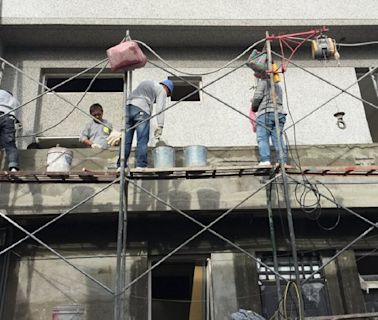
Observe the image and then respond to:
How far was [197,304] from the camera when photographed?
6613 mm

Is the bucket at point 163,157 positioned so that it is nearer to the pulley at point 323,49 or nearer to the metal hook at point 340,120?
the pulley at point 323,49

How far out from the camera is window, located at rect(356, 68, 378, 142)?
8836 mm

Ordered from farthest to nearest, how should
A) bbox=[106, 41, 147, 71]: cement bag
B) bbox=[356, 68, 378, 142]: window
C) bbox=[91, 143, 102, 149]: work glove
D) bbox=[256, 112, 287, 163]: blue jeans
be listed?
bbox=[356, 68, 378, 142]: window → bbox=[91, 143, 102, 149]: work glove → bbox=[256, 112, 287, 163]: blue jeans → bbox=[106, 41, 147, 71]: cement bag

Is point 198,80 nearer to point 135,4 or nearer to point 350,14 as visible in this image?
point 135,4

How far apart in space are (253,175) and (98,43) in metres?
4.42

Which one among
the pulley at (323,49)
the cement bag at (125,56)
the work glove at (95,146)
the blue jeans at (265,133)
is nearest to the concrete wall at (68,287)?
the work glove at (95,146)

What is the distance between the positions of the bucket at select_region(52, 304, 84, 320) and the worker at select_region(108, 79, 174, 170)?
83.7 inches

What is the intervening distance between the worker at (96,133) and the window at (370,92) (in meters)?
5.39

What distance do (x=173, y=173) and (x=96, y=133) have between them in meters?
2.27

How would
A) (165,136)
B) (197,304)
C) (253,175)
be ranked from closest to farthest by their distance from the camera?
(253,175)
(197,304)
(165,136)

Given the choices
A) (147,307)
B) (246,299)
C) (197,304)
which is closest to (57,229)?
(147,307)

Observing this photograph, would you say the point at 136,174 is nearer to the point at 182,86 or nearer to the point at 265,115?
→ the point at 265,115

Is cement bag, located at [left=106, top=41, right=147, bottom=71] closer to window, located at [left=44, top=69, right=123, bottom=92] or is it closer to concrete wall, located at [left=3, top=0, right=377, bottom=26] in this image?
concrete wall, located at [left=3, top=0, right=377, bottom=26]

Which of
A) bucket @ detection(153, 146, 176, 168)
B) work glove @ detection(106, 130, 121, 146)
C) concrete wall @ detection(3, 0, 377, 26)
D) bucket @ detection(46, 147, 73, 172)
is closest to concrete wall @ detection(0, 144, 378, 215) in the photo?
work glove @ detection(106, 130, 121, 146)
